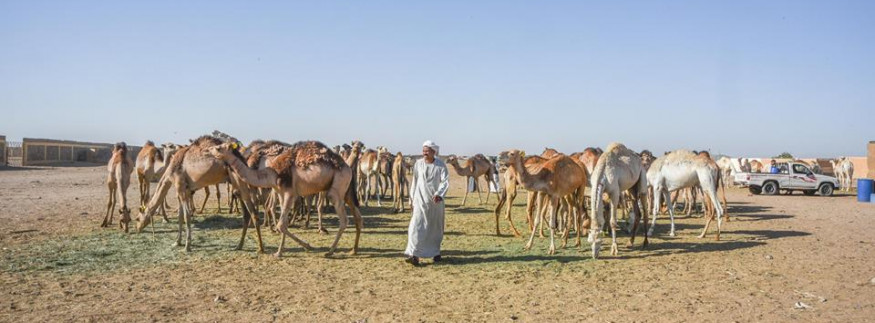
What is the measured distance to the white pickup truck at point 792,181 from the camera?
27422 mm

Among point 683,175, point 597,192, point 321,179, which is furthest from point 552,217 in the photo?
point 683,175

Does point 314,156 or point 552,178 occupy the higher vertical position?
point 314,156

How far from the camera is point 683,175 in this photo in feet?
45.4

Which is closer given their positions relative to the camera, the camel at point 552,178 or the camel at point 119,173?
the camel at point 552,178

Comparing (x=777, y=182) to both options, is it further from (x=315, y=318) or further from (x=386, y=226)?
(x=315, y=318)

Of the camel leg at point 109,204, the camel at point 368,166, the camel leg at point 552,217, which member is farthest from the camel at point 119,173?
the camel leg at point 552,217

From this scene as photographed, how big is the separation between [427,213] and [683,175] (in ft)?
25.2

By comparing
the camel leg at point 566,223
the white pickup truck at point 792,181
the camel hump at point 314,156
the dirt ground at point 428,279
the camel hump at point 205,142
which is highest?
the camel hump at point 205,142

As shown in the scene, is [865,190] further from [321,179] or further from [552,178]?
[321,179]

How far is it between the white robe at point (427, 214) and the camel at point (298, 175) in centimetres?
147

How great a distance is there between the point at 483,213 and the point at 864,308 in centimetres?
1225

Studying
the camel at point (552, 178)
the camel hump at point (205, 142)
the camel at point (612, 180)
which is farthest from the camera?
the camel hump at point (205, 142)

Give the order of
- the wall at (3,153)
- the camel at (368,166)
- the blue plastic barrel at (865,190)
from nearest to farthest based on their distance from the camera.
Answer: the camel at (368,166) < the blue plastic barrel at (865,190) < the wall at (3,153)

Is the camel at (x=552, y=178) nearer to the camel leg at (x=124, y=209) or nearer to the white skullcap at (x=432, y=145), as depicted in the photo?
the white skullcap at (x=432, y=145)
